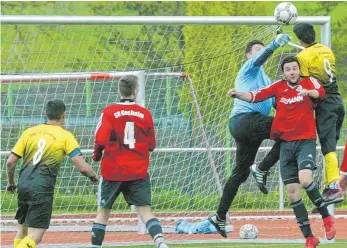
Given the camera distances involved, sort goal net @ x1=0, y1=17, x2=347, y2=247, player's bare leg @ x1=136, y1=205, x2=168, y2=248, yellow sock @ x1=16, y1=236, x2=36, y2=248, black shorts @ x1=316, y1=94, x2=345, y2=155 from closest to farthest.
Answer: yellow sock @ x1=16, y1=236, x2=36, y2=248
player's bare leg @ x1=136, y1=205, x2=168, y2=248
black shorts @ x1=316, y1=94, x2=345, y2=155
goal net @ x1=0, y1=17, x2=347, y2=247

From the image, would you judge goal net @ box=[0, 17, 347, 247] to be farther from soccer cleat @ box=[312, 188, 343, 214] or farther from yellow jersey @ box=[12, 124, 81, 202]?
yellow jersey @ box=[12, 124, 81, 202]

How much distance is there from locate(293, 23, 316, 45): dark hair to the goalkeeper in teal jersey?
47 cm

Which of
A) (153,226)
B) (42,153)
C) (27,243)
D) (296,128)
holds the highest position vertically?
(296,128)

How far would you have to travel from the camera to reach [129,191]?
1109 centimetres

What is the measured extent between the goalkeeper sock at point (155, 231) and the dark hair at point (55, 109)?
1.47m

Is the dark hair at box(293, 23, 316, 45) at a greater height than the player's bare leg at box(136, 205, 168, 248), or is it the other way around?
the dark hair at box(293, 23, 316, 45)

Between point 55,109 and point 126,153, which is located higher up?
point 55,109

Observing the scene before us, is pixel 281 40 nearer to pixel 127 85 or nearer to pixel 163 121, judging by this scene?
pixel 127 85

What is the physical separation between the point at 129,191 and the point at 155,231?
21.5 inches

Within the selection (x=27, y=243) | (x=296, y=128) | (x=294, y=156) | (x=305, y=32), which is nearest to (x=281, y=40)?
(x=305, y=32)

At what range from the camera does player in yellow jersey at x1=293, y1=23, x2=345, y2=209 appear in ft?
38.6

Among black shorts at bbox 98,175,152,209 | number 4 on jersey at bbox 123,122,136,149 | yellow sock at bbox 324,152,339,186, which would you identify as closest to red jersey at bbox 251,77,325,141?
yellow sock at bbox 324,152,339,186

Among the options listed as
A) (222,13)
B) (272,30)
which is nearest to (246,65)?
(272,30)

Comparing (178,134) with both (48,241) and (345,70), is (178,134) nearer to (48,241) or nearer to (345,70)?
(48,241)
